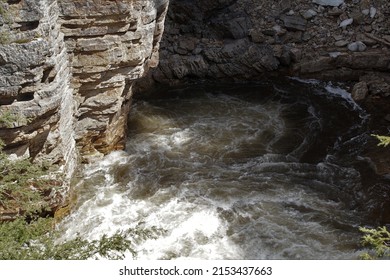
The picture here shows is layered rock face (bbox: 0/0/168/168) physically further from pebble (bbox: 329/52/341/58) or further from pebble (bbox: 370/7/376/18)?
pebble (bbox: 370/7/376/18)

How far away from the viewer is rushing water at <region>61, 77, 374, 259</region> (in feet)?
36.5

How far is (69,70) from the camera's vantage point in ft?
37.6

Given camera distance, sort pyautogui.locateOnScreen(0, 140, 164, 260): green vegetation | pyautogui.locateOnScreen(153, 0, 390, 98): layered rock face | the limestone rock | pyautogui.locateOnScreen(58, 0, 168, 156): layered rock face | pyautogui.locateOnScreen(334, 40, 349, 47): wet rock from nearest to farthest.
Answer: pyautogui.locateOnScreen(0, 140, 164, 260): green vegetation, pyautogui.locateOnScreen(58, 0, 168, 156): layered rock face, pyautogui.locateOnScreen(153, 0, 390, 98): layered rock face, pyautogui.locateOnScreen(334, 40, 349, 47): wet rock, the limestone rock

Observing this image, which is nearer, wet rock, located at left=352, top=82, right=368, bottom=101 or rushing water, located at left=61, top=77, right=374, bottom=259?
rushing water, located at left=61, top=77, right=374, bottom=259

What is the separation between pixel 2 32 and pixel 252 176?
7.39 m

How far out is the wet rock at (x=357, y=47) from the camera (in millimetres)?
19375

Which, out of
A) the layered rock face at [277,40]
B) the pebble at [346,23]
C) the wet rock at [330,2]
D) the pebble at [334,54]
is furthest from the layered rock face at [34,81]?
the wet rock at [330,2]

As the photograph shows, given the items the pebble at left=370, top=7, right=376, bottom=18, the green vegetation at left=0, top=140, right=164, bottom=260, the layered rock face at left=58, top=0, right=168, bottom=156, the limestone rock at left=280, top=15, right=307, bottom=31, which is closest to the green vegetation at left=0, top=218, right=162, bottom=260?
the green vegetation at left=0, top=140, right=164, bottom=260

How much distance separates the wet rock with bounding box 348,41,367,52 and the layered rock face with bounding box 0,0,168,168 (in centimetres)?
905

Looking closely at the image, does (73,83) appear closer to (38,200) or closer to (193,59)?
(38,200)

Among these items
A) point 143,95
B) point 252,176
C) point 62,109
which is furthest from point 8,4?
point 143,95

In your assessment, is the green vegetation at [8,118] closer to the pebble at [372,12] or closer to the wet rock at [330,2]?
the wet rock at [330,2]

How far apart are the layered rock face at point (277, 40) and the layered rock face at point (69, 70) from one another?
17.9 feet

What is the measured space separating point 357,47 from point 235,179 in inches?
373
